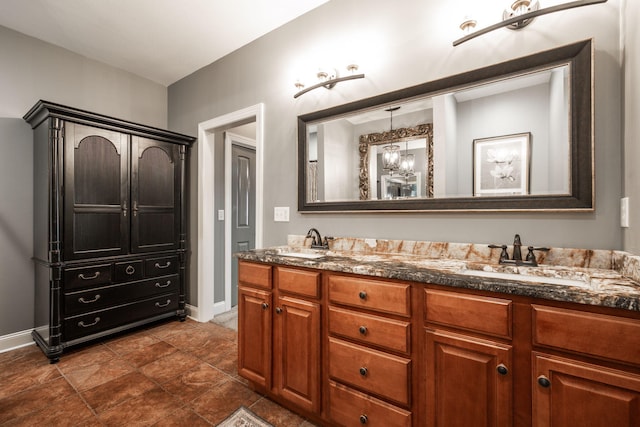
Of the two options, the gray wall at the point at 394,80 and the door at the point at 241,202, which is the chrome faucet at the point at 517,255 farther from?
the door at the point at 241,202

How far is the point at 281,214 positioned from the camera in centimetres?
247

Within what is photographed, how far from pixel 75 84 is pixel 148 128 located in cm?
92

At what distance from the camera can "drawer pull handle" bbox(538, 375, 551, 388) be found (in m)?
0.96

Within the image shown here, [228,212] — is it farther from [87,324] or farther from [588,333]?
[588,333]

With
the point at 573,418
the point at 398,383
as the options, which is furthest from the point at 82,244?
the point at 573,418

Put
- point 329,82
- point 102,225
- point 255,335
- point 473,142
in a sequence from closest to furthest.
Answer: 1. point 473,142
2. point 255,335
3. point 329,82
4. point 102,225

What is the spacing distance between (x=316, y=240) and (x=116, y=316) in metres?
2.06

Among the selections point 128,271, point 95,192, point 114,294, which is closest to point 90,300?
point 114,294

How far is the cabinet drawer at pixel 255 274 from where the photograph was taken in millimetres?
1756

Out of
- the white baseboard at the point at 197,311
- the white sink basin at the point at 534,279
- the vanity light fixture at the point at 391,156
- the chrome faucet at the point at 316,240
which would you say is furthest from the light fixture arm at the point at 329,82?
the white baseboard at the point at 197,311

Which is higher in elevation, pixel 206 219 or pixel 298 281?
pixel 206 219

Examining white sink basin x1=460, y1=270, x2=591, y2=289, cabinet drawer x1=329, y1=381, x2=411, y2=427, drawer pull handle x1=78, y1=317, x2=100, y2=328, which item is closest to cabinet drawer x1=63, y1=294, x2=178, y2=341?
drawer pull handle x1=78, y1=317, x2=100, y2=328

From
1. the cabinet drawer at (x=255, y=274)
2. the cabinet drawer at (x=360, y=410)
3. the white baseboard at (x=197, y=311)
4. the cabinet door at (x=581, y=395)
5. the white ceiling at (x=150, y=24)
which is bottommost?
the white baseboard at (x=197, y=311)

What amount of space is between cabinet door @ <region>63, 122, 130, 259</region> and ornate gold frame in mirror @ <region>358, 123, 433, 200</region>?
2.27m
